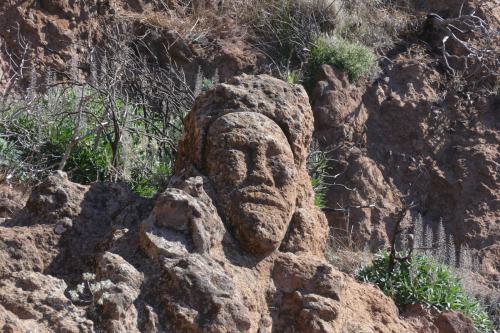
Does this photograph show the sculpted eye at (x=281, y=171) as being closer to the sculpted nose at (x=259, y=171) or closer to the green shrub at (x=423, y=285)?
the sculpted nose at (x=259, y=171)

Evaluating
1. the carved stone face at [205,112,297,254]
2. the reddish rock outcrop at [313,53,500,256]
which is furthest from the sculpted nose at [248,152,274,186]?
the reddish rock outcrop at [313,53,500,256]

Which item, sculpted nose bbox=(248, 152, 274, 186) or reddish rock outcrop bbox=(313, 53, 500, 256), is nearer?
sculpted nose bbox=(248, 152, 274, 186)

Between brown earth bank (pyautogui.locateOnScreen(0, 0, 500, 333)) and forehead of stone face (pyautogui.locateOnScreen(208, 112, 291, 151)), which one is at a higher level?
forehead of stone face (pyautogui.locateOnScreen(208, 112, 291, 151))

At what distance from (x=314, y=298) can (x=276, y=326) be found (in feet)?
0.62

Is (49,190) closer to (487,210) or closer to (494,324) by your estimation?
(494,324)

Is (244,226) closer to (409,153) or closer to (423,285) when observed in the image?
(423,285)

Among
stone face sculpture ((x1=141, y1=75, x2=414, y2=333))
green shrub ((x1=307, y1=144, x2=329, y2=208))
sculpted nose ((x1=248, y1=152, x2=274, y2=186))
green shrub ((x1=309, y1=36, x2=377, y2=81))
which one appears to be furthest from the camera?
green shrub ((x1=309, y1=36, x2=377, y2=81))

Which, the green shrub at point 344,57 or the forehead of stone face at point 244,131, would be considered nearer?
the forehead of stone face at point 244,131

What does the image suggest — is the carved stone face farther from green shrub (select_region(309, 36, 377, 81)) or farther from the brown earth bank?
green shrub (select_region(309, 36, 377, 81))

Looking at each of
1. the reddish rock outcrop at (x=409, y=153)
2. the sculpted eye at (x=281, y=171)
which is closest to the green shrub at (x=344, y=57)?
the reddish rock outcrop at (x=409, y=153)

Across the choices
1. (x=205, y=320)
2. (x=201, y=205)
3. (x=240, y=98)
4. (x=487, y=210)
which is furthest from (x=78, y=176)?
(x=487, y=210)

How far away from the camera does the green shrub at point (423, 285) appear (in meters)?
5.61

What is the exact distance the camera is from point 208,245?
3693mm

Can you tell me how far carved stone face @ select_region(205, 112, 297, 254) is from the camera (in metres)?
3.88
